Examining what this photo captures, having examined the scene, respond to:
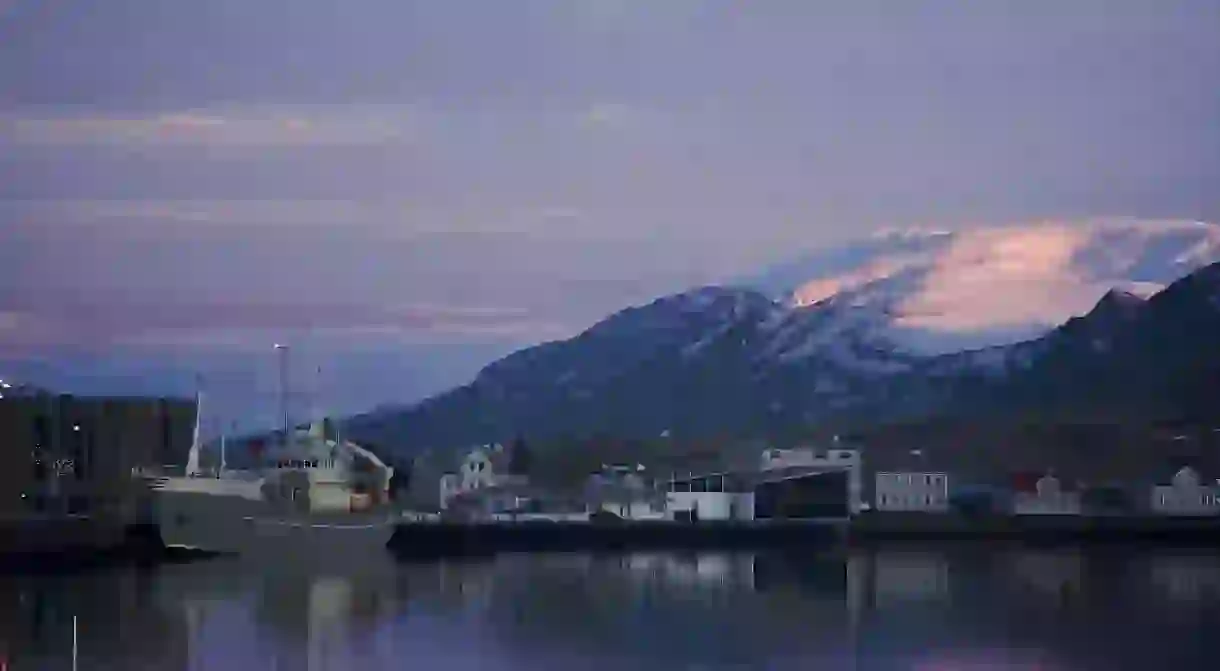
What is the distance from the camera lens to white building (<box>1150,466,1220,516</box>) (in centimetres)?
3494

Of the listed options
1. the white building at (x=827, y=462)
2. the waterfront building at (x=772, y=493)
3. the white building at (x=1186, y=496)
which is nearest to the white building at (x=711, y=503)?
the waterfront building at (x=772, y=493)

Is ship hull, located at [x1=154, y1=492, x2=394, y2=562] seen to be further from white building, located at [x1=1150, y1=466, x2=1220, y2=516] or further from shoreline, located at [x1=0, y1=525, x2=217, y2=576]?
white building, located at [x1=1150, y1=466, x2=1220, y2=516]

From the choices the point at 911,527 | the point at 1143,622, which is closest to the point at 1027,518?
the point at 911,527

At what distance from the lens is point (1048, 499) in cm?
3531

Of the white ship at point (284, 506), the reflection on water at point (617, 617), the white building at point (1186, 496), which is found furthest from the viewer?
the white building at point (1186, 496)

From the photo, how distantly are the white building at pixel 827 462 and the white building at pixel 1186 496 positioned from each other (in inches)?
199

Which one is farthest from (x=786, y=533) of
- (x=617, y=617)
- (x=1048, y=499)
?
(x=617, y=617)

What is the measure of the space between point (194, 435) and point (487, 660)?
1554 cm

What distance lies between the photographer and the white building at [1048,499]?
3504cm

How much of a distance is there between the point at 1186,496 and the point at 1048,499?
234 centimetres

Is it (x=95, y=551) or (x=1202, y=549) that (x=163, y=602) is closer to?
(x=95, y=551)

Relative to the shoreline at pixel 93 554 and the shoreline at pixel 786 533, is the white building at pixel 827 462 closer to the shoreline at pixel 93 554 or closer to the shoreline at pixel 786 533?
the shoreline at pixel 786 533

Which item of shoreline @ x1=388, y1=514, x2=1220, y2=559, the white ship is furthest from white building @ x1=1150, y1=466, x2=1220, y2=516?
the white ship

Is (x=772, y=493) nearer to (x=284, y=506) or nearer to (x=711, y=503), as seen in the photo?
(x=711, y=503)
